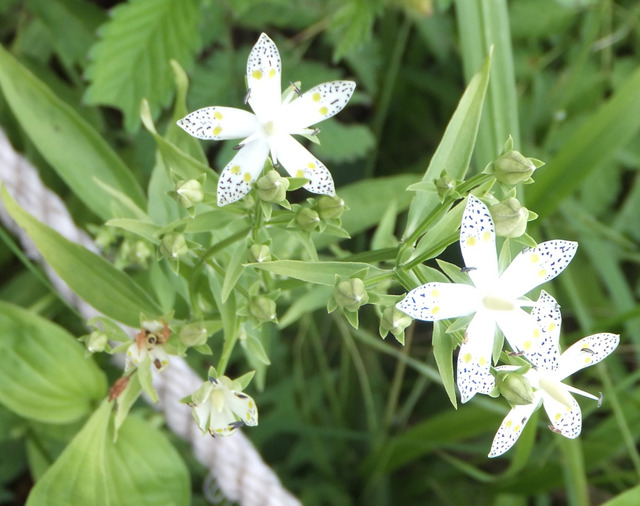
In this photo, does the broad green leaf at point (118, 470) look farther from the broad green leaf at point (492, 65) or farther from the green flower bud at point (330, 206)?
the broad green leaf at point (492, 65)

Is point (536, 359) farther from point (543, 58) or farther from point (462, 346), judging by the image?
point (543, 58)

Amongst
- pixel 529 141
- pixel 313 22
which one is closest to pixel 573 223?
pixel 529 141

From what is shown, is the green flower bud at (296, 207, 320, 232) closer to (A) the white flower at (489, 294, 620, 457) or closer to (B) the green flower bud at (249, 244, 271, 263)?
(B) the green flower bud at (249, 244, 271, 263)

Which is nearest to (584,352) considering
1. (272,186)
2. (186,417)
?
(272,186)

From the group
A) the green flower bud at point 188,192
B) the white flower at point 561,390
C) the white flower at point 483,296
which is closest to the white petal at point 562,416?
the white flower at point 561,390

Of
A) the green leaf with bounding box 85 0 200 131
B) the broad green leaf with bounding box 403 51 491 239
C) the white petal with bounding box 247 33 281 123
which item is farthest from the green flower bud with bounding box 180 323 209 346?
the green leaf with bounding box 85 0 200 131
